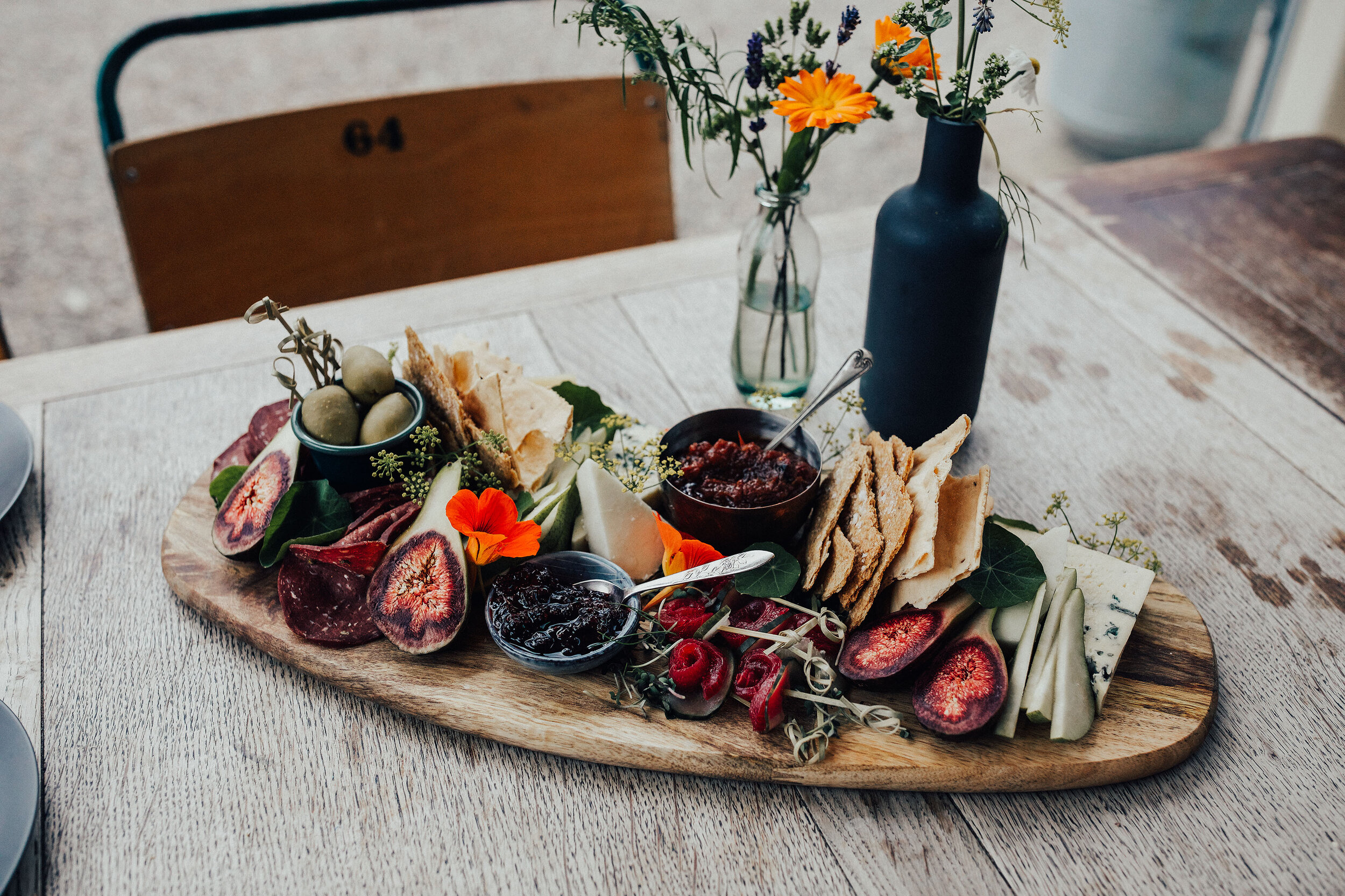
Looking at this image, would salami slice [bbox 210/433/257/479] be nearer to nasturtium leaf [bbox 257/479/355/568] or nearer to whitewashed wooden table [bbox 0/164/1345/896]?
whitewashed wooden table [bbox 0/164/1345/896]

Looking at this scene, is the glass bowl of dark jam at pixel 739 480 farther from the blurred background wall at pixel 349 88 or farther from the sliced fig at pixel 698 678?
the blurred background wall at pixel 349 88

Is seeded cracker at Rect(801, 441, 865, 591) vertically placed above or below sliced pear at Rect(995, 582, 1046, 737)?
above

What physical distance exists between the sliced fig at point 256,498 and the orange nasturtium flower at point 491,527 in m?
0.25

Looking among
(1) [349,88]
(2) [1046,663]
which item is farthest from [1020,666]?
(1) [349,88]

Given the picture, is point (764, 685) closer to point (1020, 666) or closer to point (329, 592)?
point (1020, 666)

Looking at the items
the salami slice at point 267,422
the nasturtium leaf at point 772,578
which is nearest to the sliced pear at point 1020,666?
the nasturtium leaf at point 772,578

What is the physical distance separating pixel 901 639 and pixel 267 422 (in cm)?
85

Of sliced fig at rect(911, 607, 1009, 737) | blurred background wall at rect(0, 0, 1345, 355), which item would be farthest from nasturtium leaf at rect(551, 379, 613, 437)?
blurred background wall at rect(0, 0, 1345, 355)

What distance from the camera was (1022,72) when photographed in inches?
36.7

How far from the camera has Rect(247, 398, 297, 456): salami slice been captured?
48.9 inches

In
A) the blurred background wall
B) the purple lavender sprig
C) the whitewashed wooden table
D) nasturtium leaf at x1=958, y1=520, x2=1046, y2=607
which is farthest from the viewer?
the blurred background wall

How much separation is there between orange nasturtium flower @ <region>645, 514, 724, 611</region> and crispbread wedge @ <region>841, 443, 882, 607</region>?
140 mm

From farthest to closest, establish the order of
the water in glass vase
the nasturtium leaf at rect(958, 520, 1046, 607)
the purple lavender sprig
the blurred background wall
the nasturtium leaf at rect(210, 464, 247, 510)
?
the blurred background wall
the water in glass vase
the nasturtium leaf at rect(210, 464, 247, 510)
the purple lavender sprig
the nasturtium leaf at rect(958, 520, 1046, 607)

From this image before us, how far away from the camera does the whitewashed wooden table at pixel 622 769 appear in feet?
2.78
